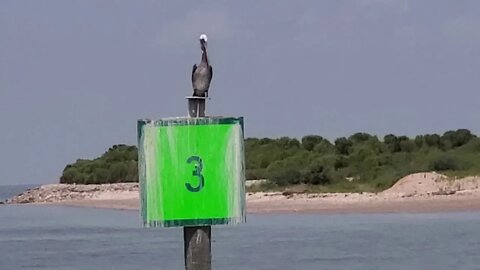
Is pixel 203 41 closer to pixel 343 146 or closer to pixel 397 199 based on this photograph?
pixel 397 199

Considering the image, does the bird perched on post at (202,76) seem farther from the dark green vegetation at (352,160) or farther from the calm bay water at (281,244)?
the dark green vegetation at (352,160)

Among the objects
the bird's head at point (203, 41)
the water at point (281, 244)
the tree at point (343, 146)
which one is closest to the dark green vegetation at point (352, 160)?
the tree at point (343, 146)

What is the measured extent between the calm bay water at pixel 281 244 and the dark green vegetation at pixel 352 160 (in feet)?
33.9

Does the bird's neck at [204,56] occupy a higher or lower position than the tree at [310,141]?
lower

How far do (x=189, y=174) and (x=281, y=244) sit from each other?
2545cm

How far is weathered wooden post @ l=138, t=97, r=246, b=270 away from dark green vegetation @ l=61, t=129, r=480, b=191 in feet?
151

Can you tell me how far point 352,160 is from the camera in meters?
61.7

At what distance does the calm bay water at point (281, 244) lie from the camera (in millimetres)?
25158

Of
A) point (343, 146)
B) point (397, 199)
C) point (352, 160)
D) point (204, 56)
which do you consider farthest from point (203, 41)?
point (343, 146)

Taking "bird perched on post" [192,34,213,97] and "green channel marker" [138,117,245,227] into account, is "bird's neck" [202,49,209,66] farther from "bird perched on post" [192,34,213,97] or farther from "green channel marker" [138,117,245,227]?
"green channel marker" [138,117,245,227]

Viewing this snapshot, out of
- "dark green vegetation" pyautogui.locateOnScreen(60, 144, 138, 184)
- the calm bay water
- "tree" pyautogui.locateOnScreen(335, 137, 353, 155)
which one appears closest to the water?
the calm bay water

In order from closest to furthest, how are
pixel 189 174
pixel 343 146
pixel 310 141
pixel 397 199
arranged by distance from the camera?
pixel 189 174 → pixel 397 199 → pixel 343 146 → pixel 310 141

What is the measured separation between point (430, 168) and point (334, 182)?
14.5 feet

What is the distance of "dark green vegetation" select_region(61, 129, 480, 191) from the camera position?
54.3 m
